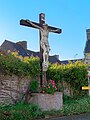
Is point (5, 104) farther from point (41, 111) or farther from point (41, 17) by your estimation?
point (41, 17)

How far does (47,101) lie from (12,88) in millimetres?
1243

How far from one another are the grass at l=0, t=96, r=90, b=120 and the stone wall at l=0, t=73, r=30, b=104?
22.5 inches

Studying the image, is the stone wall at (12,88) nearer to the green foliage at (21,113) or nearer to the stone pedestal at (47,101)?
the stone pedestal at (47,101)

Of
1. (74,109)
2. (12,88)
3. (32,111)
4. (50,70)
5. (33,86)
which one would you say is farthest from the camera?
(50,70)

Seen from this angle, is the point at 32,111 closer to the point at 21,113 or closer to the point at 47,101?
the point at 21,113

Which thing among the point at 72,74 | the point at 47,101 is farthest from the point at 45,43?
the point at 47,101

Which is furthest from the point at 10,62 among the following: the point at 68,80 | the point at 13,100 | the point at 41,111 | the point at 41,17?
the point at 68,80

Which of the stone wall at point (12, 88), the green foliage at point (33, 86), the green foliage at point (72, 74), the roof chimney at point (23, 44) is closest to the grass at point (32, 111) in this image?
the stone wall at point (12, 88)

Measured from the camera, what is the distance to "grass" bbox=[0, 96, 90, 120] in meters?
7.07

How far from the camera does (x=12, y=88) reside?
896cm

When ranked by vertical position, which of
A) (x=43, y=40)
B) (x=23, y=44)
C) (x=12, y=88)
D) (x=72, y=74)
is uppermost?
(x=23, y=44)

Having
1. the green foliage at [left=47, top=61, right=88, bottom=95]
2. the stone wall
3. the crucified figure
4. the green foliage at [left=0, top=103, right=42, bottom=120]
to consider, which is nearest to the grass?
the green foliage at [left=0, top=103, right=42, bottom=120]

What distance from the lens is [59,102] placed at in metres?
9.12

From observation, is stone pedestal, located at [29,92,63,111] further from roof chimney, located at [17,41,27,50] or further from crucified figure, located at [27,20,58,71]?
roof chimney, located at [17,41,27,50]
